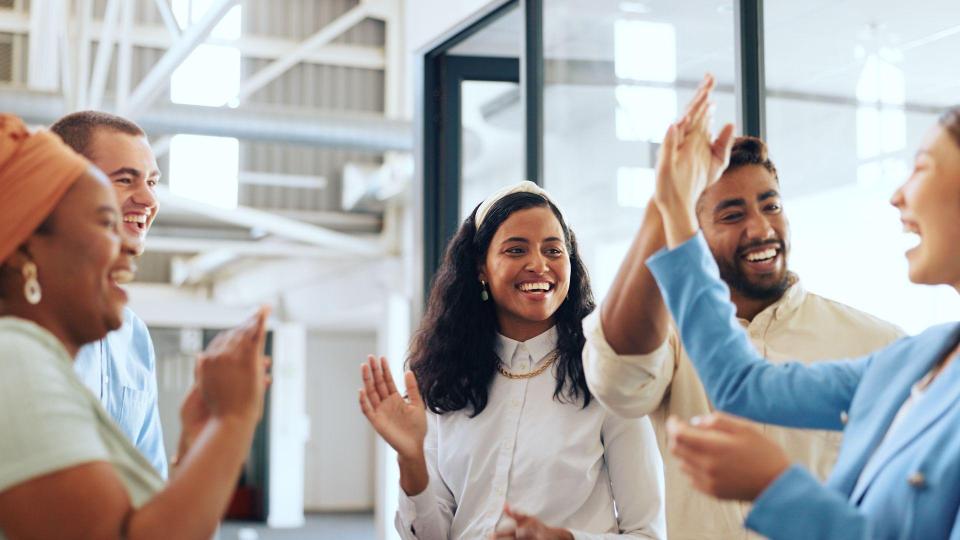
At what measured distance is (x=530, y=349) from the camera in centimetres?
A: 249

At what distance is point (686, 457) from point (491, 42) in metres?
3.85

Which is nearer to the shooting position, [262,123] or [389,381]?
[389,381]

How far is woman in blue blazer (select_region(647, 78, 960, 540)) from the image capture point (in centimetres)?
128

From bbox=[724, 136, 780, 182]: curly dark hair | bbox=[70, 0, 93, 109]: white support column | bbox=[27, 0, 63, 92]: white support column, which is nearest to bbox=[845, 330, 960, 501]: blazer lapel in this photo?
bbox=[724, 136, 780, 182]: curly dark hair

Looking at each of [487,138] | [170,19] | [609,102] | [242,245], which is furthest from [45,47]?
[609,102]

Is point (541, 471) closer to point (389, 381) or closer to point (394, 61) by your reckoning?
point (389, 381)

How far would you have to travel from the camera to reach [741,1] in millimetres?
3297

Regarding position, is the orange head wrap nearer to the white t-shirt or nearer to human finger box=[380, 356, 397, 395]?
the white t-shirt

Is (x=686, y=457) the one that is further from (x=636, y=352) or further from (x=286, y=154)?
(x=286, y=154)

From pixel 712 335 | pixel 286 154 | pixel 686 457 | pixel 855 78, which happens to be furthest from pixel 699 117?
pixel 286 154

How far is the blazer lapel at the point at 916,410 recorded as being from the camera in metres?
1.36

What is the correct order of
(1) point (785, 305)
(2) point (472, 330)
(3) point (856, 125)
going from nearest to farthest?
(1) point (785, 305), (2) point (472, 330), (3) point (856, 125)

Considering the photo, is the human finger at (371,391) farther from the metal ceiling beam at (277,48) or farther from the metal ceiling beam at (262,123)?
the metal ceiling beam at (277,48)

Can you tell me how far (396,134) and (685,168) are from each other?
24.6 ft
